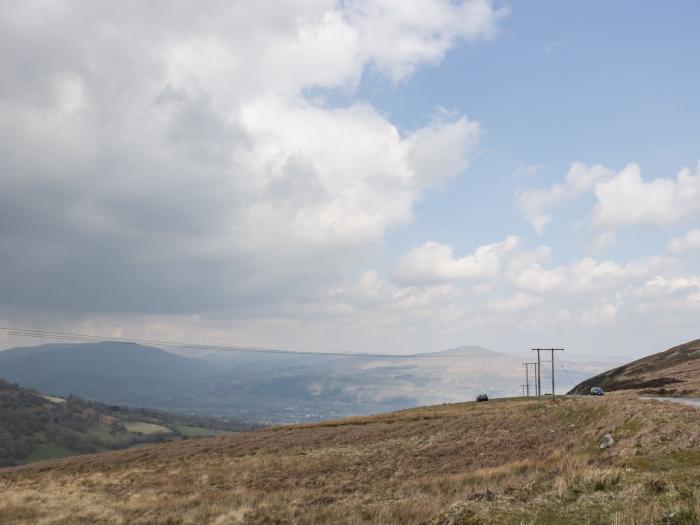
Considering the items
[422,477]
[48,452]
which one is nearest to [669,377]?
[422,477]

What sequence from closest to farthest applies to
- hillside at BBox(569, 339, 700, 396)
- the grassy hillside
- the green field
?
1. the grassy hillside
2. hillside at BBox(569, 339, 700, 396)
3. the green field

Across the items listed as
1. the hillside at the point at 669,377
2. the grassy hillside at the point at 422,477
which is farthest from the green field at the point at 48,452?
the hillside at the point at 669,377

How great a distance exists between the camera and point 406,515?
15859mm

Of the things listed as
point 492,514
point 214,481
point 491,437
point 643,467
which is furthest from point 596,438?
point 214,481

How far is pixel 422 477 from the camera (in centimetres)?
2492

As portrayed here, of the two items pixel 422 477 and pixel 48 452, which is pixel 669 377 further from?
pixel 48 452

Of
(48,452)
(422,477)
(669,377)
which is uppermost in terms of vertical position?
(669,377)

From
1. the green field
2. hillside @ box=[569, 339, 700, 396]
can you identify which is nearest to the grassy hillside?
hillside @ box=[569, 339, 700, 396]

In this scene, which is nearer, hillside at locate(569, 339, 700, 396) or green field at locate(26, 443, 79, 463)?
hillside at locate(569, 339, 700, 396)

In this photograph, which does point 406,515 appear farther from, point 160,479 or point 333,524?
point 160,479

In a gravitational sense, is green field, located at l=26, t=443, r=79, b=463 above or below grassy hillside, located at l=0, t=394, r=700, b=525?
below

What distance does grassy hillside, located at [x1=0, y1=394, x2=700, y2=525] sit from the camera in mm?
13711

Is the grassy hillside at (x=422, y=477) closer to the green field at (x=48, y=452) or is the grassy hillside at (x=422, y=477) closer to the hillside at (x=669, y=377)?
the hillside at (x=669, y=377)

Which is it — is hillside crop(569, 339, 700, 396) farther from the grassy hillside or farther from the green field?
the green field
